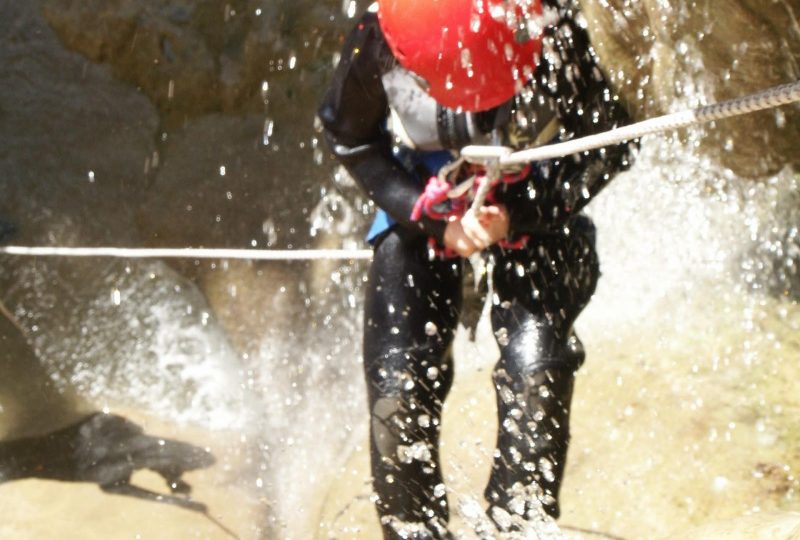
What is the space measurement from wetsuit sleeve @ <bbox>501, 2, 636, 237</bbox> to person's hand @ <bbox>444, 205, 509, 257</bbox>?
6cm

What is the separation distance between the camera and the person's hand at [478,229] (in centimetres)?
225

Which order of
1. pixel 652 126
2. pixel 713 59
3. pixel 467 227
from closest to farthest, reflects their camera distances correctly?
pixel 652 126, pixel 467 227, pixel 713 59

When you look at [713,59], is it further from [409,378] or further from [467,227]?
[409,378]

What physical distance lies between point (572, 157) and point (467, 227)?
350mm

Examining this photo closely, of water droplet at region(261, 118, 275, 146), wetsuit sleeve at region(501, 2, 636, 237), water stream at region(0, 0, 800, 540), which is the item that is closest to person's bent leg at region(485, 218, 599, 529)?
wetsuit sleeve at region(501, 2, 636, 237)

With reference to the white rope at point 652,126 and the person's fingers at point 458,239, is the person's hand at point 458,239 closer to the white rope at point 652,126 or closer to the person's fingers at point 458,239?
the person's fingers at point 458,239

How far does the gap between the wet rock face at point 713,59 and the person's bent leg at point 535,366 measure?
523 mm

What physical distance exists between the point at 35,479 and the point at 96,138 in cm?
199

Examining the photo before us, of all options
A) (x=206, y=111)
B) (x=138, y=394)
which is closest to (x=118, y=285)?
(x=138, y=394)

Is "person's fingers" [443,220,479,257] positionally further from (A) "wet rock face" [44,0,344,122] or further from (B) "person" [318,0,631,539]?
(A) "wet rock face" [44,0,344,122]

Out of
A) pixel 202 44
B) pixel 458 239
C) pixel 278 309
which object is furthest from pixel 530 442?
pixel 202 44

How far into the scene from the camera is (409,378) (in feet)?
7.98

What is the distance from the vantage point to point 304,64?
5078mm

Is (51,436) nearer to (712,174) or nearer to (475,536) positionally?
(475,536)
